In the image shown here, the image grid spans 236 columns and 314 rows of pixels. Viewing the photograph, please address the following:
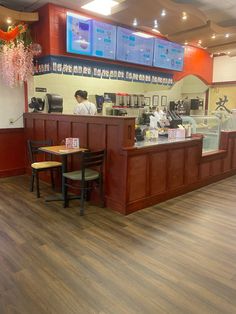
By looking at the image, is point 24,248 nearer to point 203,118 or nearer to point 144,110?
point 203,118

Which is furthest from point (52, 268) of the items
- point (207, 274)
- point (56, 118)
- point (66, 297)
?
point (56, 118)

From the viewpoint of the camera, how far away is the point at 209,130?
5656 millimetres

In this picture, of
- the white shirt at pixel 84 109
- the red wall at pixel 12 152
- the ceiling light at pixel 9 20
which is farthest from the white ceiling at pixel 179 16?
the red wall at pixel 12 152

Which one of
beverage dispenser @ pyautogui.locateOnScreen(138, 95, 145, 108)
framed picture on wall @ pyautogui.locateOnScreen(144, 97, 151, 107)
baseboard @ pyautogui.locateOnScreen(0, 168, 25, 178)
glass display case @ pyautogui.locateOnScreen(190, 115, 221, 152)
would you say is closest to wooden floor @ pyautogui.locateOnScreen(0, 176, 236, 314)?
baseboard @ pyautogui.locateOnScreen(0, 168, 25, 178)

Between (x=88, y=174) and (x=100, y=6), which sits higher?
(x=100, y=6)

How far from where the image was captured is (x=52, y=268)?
247 centimetres

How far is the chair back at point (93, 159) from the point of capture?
3.48m

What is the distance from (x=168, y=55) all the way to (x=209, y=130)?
8.04 feet

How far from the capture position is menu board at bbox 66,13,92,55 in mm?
5016

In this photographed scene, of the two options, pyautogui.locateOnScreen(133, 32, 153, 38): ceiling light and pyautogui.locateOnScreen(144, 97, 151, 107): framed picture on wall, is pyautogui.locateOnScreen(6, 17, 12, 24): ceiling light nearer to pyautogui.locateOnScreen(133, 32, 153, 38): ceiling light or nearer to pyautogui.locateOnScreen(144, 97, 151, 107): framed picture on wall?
pyautogui.locateOnScreen(133, 32, 153, 38): ceiling light

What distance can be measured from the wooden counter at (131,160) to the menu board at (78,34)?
144cm

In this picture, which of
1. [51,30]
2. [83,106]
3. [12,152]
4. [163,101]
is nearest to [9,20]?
[51,30]

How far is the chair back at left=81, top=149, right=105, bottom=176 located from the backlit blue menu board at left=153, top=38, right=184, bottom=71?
3757mm

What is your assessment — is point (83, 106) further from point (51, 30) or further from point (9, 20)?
point (9, 20)
